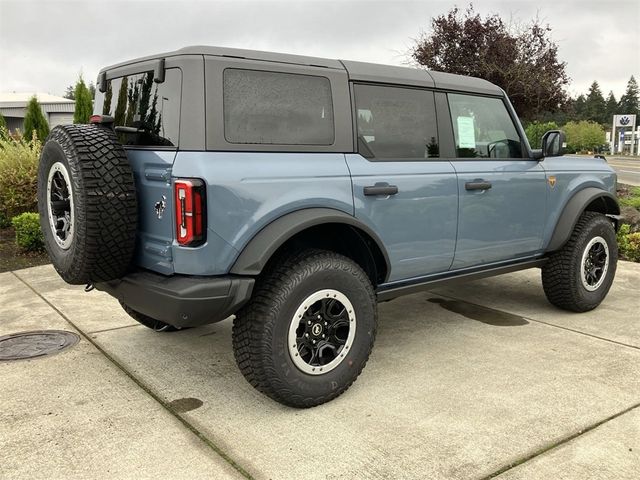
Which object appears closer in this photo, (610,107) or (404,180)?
(404,180)

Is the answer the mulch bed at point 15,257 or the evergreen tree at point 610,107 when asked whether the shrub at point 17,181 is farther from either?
the evergreen tree at point 610,107

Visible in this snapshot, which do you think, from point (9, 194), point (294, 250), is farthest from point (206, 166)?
point (9, 194)

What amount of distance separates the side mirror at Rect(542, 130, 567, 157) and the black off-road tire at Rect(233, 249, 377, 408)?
6.81 feet

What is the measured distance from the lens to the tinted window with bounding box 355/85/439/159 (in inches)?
137

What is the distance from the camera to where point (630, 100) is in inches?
4286

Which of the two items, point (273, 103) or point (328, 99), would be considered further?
point (328, 99)

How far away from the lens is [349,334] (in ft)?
10.5

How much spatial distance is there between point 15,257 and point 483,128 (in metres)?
6.20

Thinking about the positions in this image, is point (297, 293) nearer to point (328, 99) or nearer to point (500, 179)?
point (328, 99)

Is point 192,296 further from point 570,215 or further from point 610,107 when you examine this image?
point 610,107

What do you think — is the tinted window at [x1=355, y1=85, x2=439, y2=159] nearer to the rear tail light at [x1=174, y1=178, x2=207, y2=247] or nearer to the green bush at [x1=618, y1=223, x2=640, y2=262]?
the rear tail light at [x1=174, y1=178, x2=207, y2=247]

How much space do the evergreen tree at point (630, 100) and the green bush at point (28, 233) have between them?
115871 mm

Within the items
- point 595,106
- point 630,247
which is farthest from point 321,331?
point 595,106

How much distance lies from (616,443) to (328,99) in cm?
231
